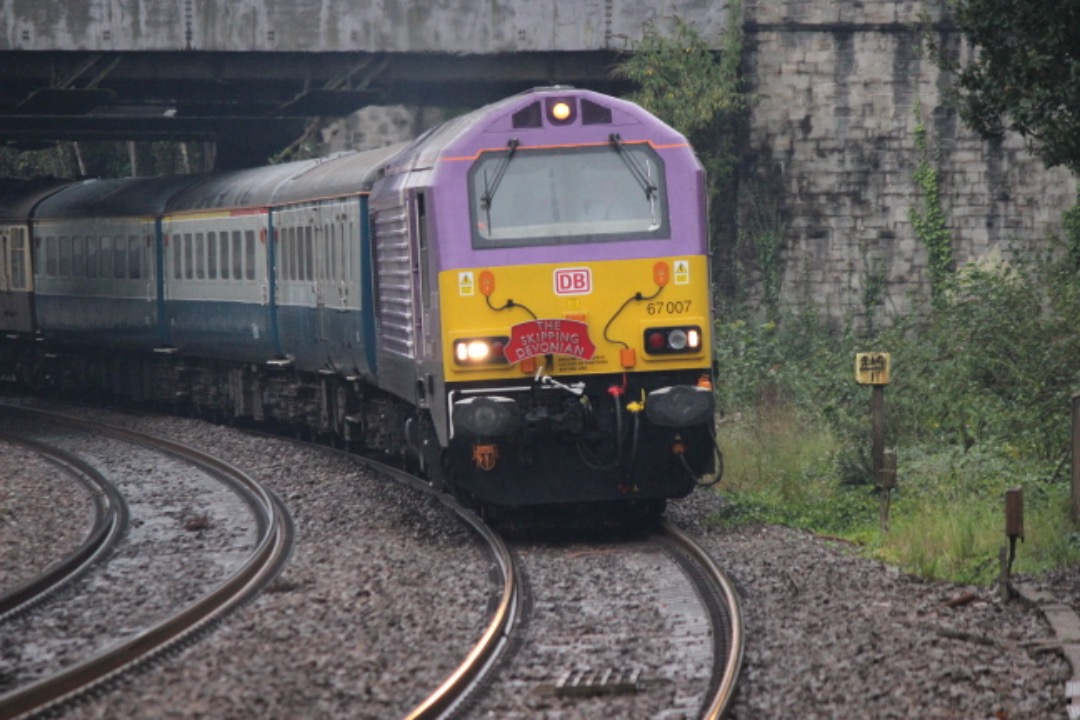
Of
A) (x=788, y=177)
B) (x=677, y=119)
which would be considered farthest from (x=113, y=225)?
(x=788, y=177)

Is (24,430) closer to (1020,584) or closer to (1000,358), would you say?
(1000,358)

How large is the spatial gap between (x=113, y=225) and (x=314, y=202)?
908 cm

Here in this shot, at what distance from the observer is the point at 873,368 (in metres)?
13.3

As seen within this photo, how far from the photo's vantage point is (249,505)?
15234mm

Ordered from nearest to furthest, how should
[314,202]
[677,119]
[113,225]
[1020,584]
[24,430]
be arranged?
[1020,584] → [314,202] → [24,430] → [113,225] → [677,119]

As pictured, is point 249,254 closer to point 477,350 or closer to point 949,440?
point 949,440

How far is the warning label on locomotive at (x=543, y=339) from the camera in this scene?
1207 cm

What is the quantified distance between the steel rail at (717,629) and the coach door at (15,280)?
17.9 m

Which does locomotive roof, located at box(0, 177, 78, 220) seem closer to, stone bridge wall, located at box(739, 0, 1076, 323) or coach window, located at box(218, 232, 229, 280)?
coach window, located at box(218, 232, 229, 280)

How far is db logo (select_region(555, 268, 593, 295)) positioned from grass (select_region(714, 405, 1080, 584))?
2285mm

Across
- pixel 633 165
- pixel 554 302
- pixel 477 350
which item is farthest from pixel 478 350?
pixel 633 165

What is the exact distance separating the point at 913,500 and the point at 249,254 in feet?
30.3

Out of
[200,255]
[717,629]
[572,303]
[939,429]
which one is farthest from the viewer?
[200,255]

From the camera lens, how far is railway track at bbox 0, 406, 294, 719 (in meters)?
8.10
